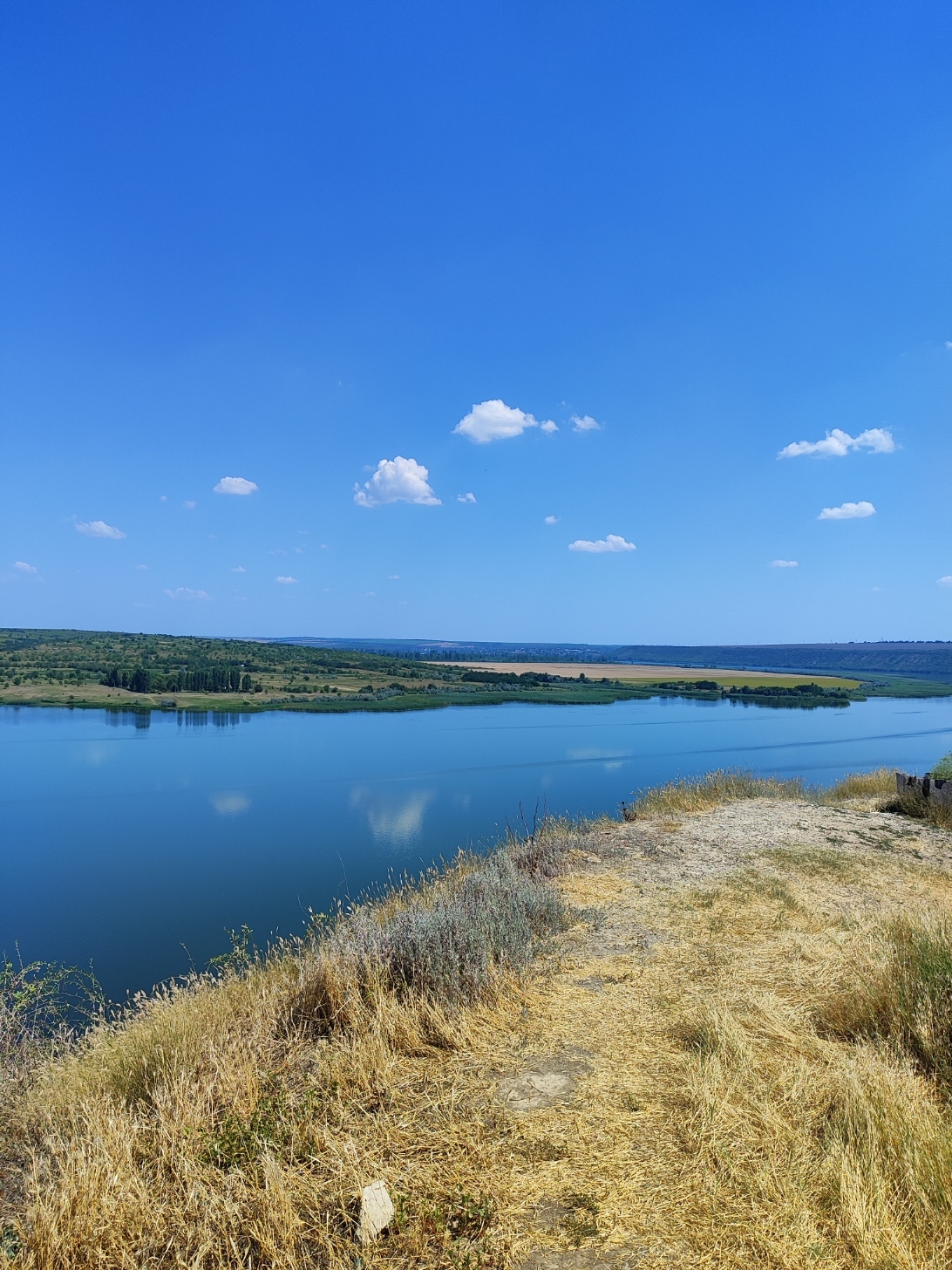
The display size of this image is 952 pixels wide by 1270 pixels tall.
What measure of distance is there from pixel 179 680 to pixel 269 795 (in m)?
29.0

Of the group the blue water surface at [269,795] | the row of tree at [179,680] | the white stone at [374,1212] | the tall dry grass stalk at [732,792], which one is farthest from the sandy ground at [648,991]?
the row of tree at [179,680]

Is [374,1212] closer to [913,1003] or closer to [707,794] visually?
[913,1003]

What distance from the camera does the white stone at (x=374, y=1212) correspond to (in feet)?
7.23

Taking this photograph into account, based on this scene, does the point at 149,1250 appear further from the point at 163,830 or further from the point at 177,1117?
the point at 163,830

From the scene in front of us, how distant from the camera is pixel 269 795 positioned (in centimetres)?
1855

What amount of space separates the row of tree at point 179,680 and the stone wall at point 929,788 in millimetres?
39948

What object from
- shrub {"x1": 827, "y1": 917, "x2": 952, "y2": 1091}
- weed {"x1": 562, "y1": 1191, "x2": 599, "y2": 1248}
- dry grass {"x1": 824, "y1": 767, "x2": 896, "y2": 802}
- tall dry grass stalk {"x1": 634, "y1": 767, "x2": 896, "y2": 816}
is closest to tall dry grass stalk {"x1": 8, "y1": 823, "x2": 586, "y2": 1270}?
weed {"x1": 562, "y1": 1191, "x2": 599, "y2": 1248}

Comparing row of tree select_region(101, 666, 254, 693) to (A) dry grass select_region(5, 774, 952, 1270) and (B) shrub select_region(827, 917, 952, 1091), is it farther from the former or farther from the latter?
(B) shrub select_region(827, 917, 952, 1091)

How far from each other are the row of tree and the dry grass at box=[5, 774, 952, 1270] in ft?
138

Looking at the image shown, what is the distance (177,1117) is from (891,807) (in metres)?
11.6

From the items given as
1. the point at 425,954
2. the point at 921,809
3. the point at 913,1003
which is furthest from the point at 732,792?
the point at 425,954

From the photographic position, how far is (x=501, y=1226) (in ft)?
7.40

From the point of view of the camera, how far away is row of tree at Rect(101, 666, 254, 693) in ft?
139

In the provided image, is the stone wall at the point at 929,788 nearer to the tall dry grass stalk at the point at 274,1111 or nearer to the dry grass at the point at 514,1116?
the dry grass at the point at 514,1116
